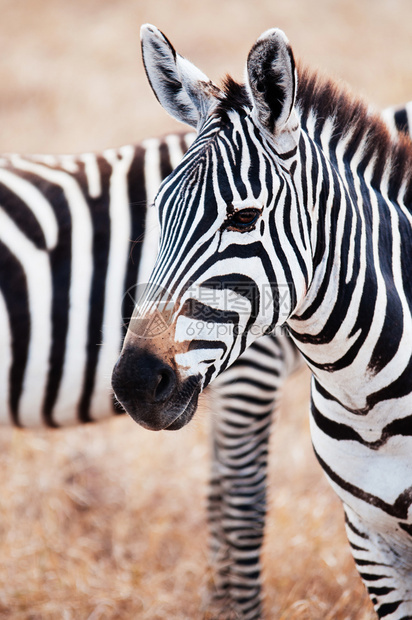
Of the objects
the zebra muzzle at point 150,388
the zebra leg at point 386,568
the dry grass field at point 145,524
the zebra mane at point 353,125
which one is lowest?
the dry grass field at point 145,524

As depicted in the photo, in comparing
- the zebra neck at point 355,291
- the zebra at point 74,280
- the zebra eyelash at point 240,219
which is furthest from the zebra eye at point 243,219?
the zebra at point 74,280

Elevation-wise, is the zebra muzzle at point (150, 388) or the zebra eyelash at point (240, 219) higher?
the zebra eyelash at point (240, 219)

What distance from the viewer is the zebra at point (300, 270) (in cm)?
203

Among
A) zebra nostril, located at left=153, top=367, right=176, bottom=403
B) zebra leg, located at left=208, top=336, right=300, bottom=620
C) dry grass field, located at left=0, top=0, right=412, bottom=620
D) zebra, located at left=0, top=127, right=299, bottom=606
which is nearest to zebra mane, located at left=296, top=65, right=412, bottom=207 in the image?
dry grass field, located at left=0, top=0, right=412, bottom=620

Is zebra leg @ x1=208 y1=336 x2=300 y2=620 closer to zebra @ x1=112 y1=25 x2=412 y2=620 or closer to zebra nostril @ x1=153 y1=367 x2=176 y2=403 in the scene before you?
zebra @ x1=112 y1=25 x2=412 y2=620

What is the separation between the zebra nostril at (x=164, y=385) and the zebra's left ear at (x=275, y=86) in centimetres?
Result: 91

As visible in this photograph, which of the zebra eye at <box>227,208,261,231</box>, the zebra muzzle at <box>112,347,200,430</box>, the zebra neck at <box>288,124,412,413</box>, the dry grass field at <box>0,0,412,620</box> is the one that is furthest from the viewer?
the dry grass field at <box>0,0,412,620</box>

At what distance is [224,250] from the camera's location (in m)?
2.04

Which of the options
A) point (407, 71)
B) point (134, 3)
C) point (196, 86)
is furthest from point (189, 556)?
point (134, 3)

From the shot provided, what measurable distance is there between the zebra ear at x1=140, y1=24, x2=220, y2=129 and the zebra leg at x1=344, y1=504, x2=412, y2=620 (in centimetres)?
190

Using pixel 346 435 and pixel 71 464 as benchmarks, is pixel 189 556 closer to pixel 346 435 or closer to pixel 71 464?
pixel 71 464

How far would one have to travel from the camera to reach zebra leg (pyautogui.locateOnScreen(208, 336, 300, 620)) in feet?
13.0

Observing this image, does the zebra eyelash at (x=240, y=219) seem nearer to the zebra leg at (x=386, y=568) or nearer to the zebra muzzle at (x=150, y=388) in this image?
the zebra muzzle at (x=150, y=388)

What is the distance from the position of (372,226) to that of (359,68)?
10.8 meters
